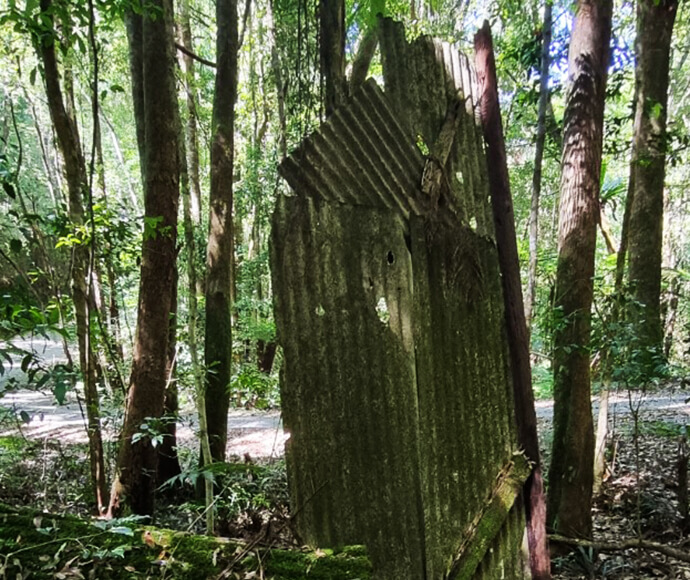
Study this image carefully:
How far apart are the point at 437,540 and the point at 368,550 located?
321 millimetres

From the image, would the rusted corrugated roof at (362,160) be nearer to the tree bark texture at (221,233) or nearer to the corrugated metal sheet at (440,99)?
the corrugated metal sheet at (440,99)

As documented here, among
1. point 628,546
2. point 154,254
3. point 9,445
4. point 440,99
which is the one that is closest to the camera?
point 440,99

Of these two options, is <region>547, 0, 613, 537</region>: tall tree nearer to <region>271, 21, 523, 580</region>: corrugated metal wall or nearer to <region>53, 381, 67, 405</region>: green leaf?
<region>271, 21, 523, 580</region>: corrugated metal wall

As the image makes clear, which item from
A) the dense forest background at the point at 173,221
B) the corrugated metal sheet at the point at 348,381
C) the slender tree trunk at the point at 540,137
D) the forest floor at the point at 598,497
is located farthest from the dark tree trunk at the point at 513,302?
the slender tree trunk at the point at 540,137

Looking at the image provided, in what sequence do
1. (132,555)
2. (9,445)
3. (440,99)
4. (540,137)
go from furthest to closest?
(540,137)
(9,445)
(440,99)
(132,555)

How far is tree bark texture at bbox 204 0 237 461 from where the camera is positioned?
5.53m

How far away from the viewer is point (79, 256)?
388 cm

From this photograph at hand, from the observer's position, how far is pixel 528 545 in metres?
2.54

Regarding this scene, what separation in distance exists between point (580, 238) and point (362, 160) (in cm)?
249

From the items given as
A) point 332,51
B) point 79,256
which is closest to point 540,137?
point 332,51

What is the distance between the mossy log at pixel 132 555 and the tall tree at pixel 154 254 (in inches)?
92.3

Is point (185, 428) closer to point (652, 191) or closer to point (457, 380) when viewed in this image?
point (457, 380)

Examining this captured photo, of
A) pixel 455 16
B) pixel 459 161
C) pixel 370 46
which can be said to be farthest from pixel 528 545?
pixel 455 16

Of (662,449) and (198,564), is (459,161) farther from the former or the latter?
(662,449)
